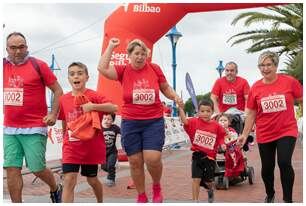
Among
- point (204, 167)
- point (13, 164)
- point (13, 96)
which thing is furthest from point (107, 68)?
point (204, 167)

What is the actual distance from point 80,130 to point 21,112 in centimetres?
80

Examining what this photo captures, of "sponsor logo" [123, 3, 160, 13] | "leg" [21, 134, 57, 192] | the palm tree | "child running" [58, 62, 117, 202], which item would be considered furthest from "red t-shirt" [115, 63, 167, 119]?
the palm tree

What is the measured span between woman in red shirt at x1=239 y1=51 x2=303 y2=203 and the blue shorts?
1199mm

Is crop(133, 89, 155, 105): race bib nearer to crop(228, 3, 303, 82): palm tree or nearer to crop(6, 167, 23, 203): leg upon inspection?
crop(6, 167, 23, 203): leg

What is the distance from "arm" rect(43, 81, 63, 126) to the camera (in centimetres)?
518

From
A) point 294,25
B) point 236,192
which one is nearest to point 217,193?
point 236,192

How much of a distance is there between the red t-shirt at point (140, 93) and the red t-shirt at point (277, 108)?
119cm

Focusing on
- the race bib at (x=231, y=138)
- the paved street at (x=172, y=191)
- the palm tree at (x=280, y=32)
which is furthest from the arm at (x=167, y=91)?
the palm tree at (x=280, y=32)

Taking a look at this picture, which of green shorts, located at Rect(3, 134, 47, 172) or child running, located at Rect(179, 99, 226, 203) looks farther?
child running, located at Rect(179, 99, 226, 203)

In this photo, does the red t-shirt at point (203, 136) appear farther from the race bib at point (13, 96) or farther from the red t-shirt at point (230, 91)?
the race bib at point (13, 96)

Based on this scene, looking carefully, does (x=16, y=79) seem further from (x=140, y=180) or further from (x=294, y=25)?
(x=294, y=25)

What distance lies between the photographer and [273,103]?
5.58 metres

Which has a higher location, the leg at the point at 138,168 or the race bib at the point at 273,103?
the race bib at the point at 273,103

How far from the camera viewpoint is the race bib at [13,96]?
5.24 metres
